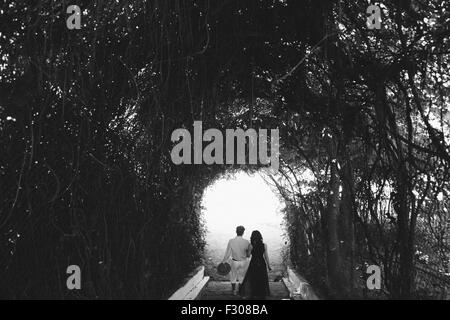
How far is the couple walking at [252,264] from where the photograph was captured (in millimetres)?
8445

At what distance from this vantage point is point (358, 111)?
18.2 feet

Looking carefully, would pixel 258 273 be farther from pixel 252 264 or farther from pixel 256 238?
pixel 256 238

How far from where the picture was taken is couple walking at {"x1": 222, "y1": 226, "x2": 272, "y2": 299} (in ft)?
27.7

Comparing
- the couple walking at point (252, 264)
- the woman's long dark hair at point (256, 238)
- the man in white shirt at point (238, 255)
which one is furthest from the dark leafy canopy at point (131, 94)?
the man in white shirt at point (238, 255)

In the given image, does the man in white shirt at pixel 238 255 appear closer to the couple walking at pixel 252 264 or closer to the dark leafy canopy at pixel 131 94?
the couple walking at pixel 252 264

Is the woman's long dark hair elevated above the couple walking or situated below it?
above

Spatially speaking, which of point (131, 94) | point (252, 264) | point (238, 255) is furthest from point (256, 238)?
point (131, 94)

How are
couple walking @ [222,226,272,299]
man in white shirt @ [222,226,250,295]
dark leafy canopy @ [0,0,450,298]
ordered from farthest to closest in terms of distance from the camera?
man in white shirt @ [222,226,250,295] → couple walking @ [222,226,272,299] → dark leafy canopy @ [0,0,450,298]

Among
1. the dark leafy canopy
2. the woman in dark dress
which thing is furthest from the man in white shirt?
the dark leafy canopy

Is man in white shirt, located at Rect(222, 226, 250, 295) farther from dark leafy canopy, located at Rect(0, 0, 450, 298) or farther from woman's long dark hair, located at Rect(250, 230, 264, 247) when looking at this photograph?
dark leafy canopy, located at Rect(0, 0, 450, 298)

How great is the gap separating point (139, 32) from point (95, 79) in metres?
0.66

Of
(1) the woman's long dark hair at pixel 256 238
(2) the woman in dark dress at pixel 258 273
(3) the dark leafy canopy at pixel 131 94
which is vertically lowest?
(2) the woman in dark dress at pixel 258 273

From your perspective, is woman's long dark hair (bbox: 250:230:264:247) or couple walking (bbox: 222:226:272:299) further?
couple walking (bbox: 222:226:272:299)
